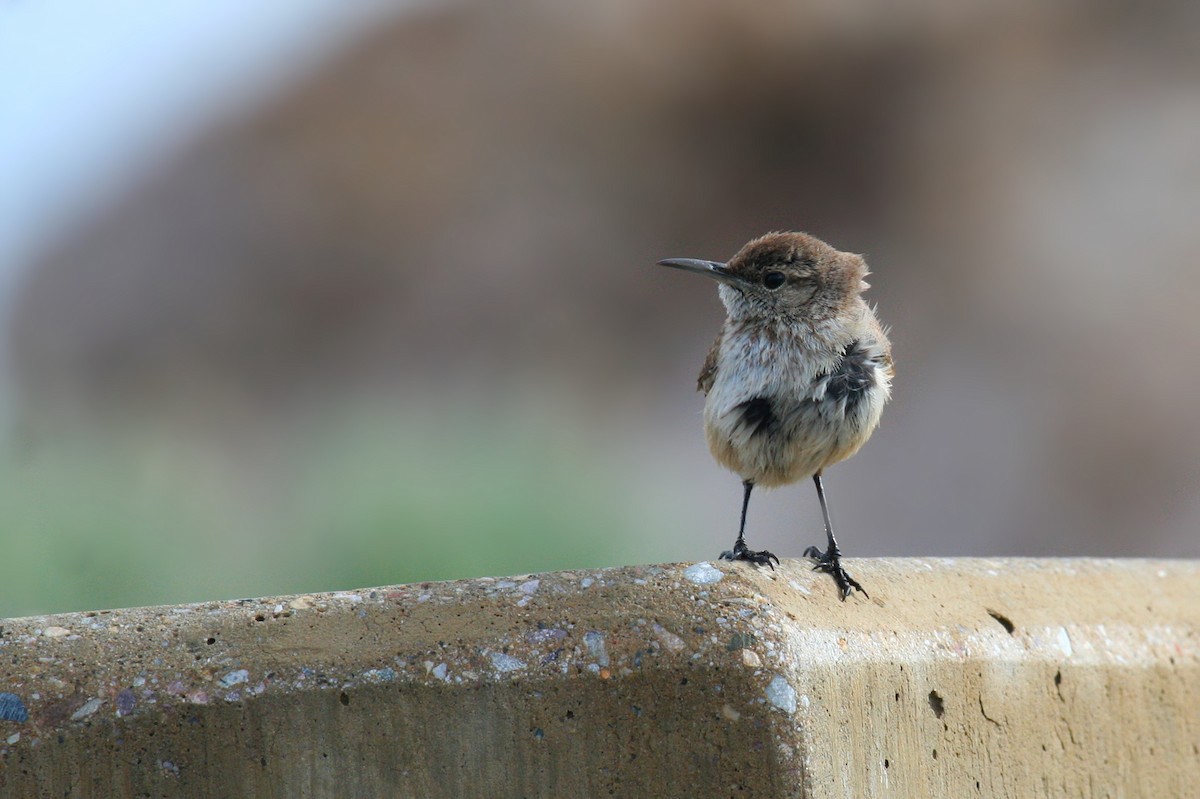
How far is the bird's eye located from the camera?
4.50 m

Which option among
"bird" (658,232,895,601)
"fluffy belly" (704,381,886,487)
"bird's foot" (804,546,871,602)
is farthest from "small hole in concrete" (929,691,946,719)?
"fluffy belly" (704,381,886,487)

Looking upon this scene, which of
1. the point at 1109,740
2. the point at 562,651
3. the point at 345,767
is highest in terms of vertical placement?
the point at 562,651

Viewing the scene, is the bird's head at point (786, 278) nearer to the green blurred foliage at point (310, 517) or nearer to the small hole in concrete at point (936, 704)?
the small hole in concrete at point (936, 704)

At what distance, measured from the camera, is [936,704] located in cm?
299

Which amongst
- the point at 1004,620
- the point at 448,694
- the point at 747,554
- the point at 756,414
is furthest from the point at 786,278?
the point at 448,694

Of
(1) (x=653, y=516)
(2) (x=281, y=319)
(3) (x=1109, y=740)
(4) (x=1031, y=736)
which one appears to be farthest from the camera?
(2) (x=281, y=319)

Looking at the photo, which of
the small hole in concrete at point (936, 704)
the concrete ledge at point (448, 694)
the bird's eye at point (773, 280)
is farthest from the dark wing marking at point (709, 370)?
the concrete ledge at point (448, 694)

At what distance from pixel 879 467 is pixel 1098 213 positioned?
14.0 feet

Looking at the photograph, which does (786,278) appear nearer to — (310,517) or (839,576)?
(839,576)

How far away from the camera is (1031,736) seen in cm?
328

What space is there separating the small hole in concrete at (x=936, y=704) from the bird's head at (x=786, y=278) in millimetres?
1663

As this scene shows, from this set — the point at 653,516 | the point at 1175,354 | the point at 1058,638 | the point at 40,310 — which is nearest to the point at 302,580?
the point at 653,516

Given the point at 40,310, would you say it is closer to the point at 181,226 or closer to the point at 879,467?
the point at 181,226

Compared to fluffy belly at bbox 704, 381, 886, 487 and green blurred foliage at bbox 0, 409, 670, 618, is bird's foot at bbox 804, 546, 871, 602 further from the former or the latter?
green blurred foliage at bbox 0, 409, 670, 618
